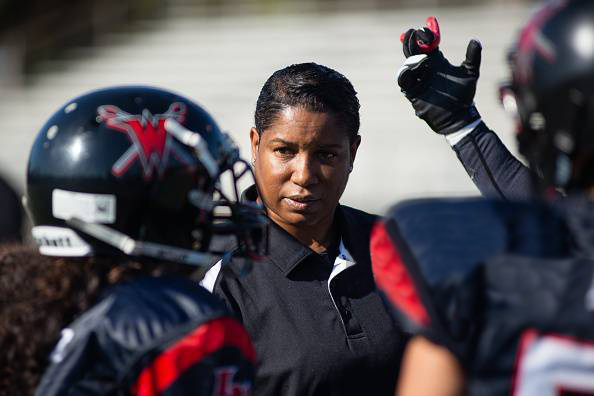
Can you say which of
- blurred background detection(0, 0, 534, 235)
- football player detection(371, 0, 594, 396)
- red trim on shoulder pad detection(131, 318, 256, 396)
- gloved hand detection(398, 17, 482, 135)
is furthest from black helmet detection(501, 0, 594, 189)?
blurred background detection(0, 0, 534, 235)

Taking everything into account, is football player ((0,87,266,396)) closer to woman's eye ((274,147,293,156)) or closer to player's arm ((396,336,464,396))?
player's arm ((396,336,464,396))

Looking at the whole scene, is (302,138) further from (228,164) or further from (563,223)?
(563,223)

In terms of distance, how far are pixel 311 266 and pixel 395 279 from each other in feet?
4.03

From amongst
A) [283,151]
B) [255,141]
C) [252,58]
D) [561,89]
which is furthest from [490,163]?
[252,58]

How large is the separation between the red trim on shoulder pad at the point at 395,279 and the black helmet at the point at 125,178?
0.43 m

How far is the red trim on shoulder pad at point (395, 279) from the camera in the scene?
5.05ft

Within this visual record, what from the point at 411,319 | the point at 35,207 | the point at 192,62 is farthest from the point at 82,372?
the point at 192,62

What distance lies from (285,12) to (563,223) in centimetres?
1179

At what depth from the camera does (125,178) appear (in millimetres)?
1854

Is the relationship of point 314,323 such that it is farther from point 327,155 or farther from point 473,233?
point 473,233

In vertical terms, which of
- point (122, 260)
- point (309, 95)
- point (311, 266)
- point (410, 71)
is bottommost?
point (311, 266)

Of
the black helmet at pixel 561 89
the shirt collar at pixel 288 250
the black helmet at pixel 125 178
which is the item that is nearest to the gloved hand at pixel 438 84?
the shirt collar at pixel 288 250

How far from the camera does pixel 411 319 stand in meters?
1.54

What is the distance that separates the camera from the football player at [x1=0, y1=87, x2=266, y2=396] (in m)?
1.66
